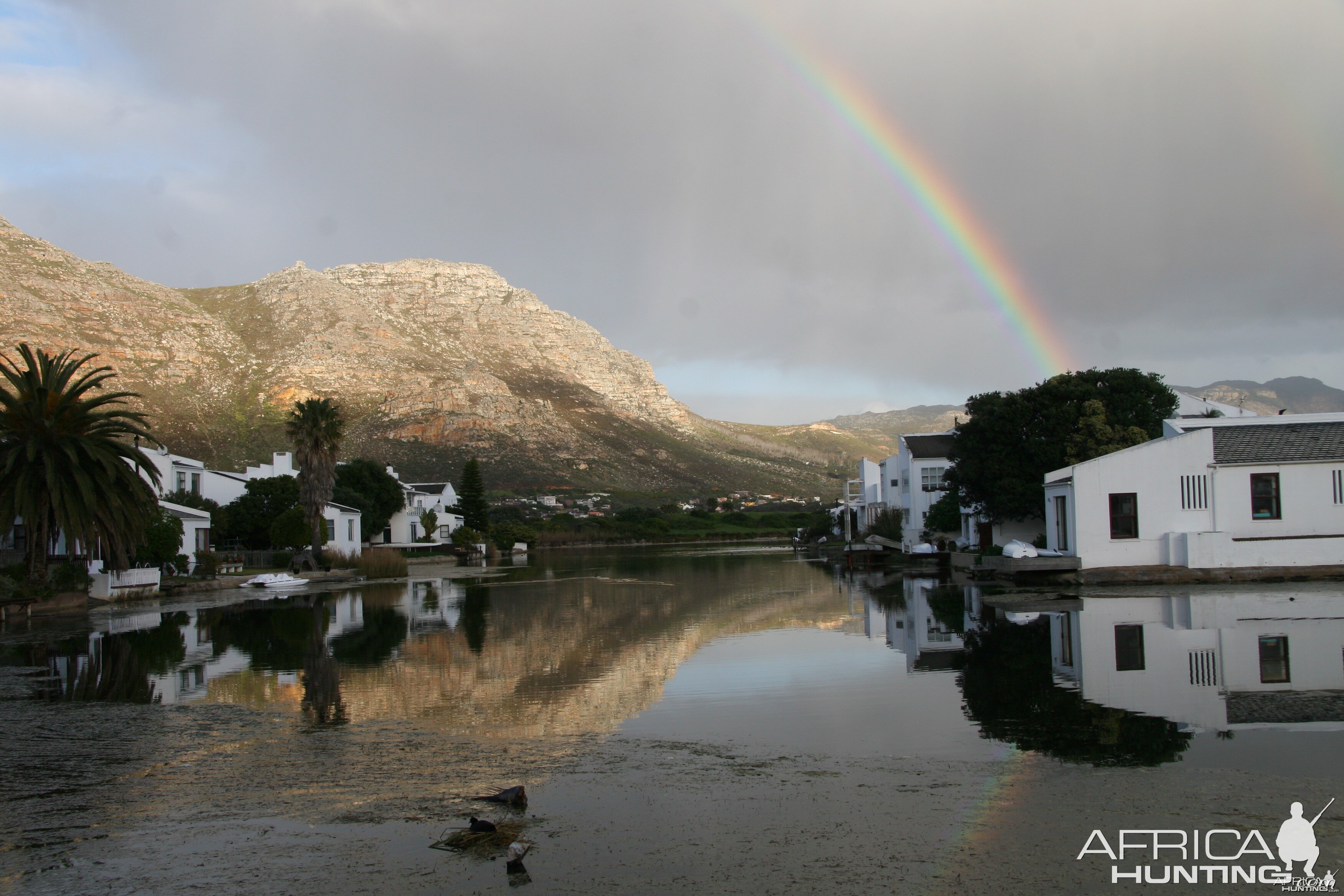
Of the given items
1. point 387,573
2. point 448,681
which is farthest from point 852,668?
point 387,573

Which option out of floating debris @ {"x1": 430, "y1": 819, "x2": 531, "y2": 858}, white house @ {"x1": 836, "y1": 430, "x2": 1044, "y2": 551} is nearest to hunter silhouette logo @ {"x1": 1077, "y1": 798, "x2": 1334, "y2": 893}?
floating debris @ {"x1": 430, "y1": 819, "x2": 531, "y2": 858}

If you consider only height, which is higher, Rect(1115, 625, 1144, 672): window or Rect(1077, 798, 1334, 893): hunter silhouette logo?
Rect(1115, 625, 1144, 672): window

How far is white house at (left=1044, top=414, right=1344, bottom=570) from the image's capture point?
30.0 m

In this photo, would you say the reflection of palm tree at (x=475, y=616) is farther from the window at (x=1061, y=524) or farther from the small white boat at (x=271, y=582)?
the window at (x=1061, y=524)

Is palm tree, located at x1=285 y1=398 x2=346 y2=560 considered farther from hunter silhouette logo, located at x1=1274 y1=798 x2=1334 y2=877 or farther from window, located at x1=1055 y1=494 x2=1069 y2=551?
hunter silhouette logo, located at x1=1274 y1=798 x2=1334 y2=877

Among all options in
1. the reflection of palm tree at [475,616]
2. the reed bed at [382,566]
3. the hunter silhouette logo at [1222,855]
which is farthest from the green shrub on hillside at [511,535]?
the hunter silhouette logo at [1222,855]

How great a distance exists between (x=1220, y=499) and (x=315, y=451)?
1670 inches

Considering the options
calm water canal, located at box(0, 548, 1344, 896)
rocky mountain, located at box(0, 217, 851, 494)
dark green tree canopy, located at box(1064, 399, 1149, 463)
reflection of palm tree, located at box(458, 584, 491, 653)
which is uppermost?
rocky mountain, located at box(0, 217, 851, 494)

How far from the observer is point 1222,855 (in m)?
6.59

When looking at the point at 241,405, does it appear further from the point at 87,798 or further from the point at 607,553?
the point at 87,798

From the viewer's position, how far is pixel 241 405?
112m

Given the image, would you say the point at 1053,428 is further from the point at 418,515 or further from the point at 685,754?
the point at 418,515

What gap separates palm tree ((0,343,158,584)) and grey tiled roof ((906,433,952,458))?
4513 centimetres

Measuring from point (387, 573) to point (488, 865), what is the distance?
51.4 metres
